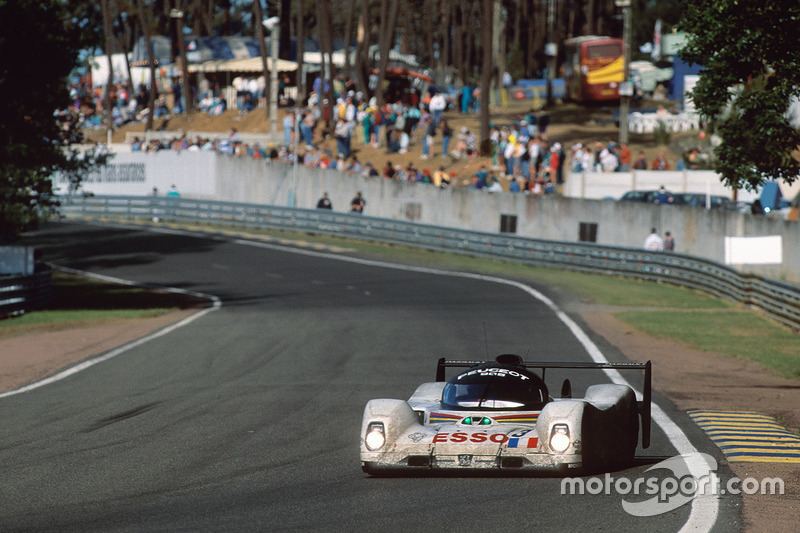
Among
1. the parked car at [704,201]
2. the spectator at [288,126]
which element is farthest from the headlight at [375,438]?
the spectator at [288,126]

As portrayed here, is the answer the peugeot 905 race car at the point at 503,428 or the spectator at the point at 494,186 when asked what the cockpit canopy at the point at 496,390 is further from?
the spectator at the point at 494,186

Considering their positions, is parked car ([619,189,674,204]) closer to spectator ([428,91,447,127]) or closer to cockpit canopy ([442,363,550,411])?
spectator ([428,91,447,127])

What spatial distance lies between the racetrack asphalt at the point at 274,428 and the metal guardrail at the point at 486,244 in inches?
197

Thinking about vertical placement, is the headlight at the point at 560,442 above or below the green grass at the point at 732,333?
above

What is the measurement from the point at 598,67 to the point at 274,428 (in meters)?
56.6

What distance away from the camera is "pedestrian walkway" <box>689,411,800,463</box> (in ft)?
34.5

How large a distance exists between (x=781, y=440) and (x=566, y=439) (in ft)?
11.3

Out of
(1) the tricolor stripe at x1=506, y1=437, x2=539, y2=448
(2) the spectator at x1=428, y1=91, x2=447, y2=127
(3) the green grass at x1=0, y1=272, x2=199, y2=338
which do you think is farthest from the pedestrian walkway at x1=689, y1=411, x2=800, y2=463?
(2) the spectator at x1=428, y1=91, x2=447, y2=127

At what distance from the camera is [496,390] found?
10.3 m

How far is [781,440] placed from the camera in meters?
11.5

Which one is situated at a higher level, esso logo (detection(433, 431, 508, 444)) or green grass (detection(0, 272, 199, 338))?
esso logo (detection(433, 431, 508, 444))

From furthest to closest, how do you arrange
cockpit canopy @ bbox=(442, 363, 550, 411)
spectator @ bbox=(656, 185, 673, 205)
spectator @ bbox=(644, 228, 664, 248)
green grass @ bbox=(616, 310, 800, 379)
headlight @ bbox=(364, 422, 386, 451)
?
spectator @ bbox=(656, 185, 673, 205), spectator @ bbox=(644, 228, 664, 248), green grass @ bbox=(616, 310, 800, 379), cockpit canopy @ bbox=(442, 363, 550, 411), headlight @ bbox=(364, 422, 386, 451)

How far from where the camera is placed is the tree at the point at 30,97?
27.5 m

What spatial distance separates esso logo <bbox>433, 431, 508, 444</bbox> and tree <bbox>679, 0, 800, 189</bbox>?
8.08m
